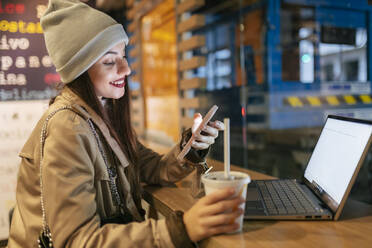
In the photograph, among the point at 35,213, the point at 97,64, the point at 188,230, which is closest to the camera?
the point at 188,230

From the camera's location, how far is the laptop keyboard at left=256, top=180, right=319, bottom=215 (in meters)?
0.97

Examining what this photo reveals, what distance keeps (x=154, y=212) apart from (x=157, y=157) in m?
0.29

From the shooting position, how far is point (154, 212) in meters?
1.63

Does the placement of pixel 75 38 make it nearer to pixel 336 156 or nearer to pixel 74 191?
pixel 74 191

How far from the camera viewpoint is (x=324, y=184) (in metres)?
1.04

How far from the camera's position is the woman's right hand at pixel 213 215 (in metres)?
0.75

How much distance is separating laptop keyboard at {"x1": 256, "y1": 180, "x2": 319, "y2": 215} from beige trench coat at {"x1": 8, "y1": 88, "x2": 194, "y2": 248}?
0.35m

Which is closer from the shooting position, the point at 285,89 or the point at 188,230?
the point at 188,230

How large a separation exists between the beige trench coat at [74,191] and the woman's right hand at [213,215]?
7 centimetres

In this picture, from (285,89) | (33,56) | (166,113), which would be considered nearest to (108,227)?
(33,56)

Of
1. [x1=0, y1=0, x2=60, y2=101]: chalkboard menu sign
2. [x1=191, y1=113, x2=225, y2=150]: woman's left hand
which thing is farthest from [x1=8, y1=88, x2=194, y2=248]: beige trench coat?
[x1=0, y1=0, x2=60, y2=101]: chalkboard menu sign

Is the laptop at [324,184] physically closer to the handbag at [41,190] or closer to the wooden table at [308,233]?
the wooden table at [308,233]

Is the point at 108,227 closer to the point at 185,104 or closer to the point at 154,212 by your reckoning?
the point at 154,212

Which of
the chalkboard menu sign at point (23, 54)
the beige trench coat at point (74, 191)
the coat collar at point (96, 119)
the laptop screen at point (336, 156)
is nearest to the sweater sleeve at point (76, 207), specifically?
the beige trench coat at point (74, 191)
